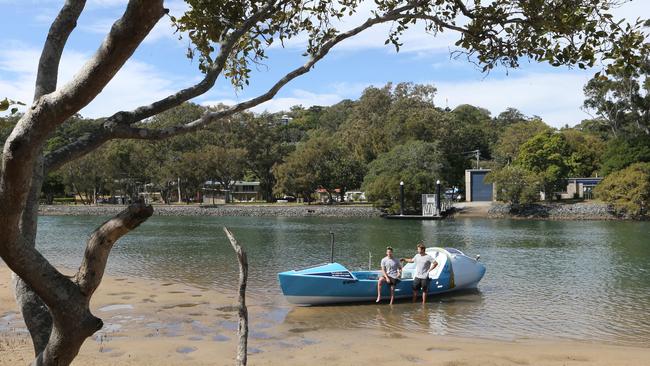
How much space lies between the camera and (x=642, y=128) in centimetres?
6525

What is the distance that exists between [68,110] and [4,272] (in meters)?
21.3

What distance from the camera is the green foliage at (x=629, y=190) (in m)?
Answer: 52.6

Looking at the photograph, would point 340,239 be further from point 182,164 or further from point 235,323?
point 182,164

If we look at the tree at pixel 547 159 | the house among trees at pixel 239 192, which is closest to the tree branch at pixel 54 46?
the tree at pixel 547 159

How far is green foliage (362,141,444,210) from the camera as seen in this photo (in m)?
60.0

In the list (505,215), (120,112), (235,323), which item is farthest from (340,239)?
(120,112)

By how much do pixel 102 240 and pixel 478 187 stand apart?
67.2 metres

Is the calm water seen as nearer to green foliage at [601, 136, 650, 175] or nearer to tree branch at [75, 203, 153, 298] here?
tree branch at [75, 203, 153, 298]

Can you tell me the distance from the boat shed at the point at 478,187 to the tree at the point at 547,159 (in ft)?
14.0

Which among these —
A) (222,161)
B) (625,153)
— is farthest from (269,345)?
(222,161)

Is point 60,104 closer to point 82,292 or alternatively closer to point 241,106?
point 82,292

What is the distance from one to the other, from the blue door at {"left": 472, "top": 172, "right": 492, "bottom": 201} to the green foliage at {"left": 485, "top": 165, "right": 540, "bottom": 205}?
735 cm

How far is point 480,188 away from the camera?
223 feet

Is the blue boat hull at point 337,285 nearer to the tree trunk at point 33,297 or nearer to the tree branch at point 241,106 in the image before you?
the tree branch at point 241,106
